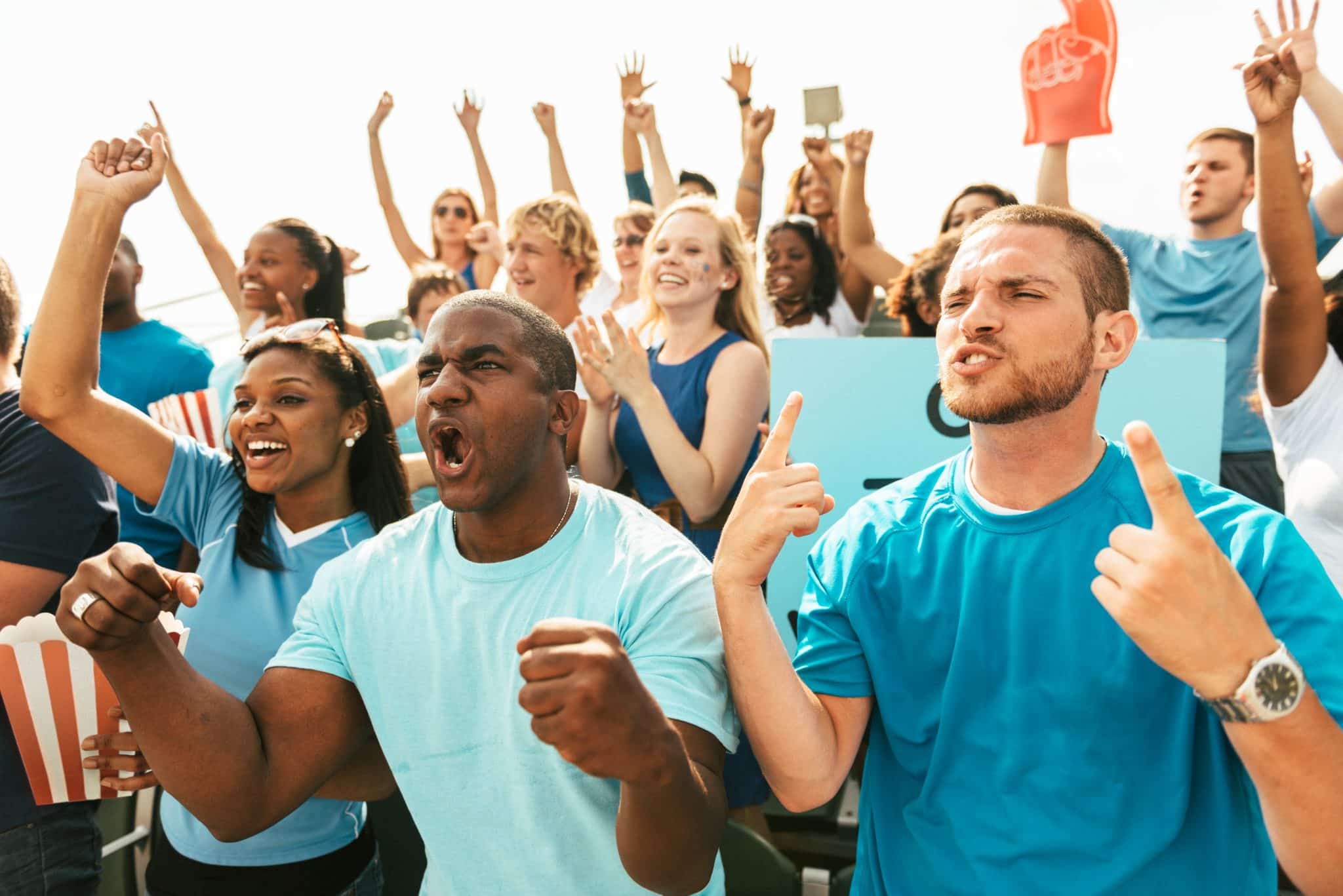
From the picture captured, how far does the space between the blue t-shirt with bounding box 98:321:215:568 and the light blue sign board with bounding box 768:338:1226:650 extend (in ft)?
6.49

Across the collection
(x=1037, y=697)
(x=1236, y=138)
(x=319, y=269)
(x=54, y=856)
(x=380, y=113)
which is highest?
(x=380, y=113)

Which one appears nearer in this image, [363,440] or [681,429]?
[363,440]

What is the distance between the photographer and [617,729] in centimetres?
112

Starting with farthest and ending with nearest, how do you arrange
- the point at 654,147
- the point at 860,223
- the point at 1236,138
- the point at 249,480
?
the point at 654,147
the point at 860,223
the point at 1236,138
the point at 249,480

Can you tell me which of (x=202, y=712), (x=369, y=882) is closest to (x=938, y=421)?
(x=369, y=882)

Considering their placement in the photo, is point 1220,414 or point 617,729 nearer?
point 617,729

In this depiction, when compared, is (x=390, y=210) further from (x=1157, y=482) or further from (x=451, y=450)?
(x=1157, y=482)

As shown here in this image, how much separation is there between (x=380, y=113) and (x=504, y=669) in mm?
5202

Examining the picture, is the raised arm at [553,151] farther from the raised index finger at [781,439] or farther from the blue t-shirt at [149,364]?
the raised index finger at [781,439]

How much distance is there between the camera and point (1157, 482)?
1.20m

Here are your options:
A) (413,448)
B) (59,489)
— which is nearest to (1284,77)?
(413,448)

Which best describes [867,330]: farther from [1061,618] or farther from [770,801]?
[1061,618]

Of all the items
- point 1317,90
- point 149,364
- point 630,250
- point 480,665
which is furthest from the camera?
point 630,250

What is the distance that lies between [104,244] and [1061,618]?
1864 millimetres
